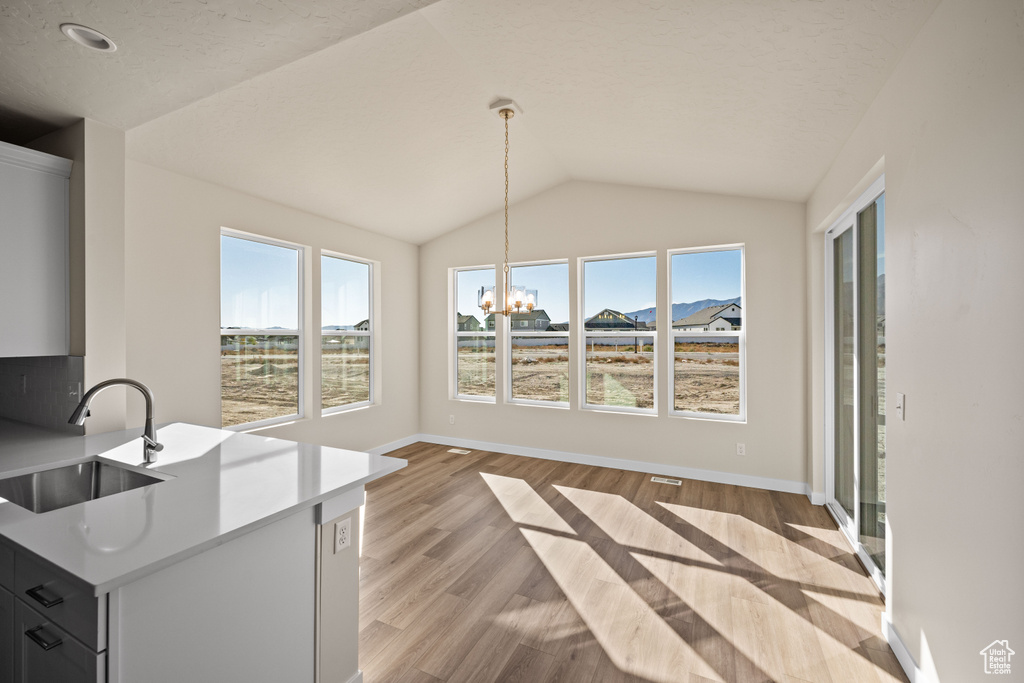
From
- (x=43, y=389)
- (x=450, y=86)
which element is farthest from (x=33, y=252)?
(x=450, y=86)

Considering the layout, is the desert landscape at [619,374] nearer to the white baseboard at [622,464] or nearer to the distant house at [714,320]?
the distant house at [714,320]

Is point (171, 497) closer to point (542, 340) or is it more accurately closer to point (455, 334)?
point (542, 340)

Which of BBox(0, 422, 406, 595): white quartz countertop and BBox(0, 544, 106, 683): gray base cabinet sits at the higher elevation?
BBox(0, 422, 406, 595): white quartz countertop

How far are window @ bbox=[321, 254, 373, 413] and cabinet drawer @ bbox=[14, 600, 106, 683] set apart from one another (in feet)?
11.2

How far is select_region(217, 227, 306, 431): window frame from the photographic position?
3758mm

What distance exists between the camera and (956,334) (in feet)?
5.02

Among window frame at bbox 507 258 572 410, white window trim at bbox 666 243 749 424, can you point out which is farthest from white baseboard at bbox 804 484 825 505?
window frame at bbox 507 258 572 410

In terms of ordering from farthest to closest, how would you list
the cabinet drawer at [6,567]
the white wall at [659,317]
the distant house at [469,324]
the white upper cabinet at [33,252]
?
the distant house at [469,324]
the white wall at [659,317]
the white upper cabinet at [33,252]
the cabinet drawer at [6,567]

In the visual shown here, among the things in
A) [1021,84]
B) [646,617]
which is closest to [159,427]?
[646,617]

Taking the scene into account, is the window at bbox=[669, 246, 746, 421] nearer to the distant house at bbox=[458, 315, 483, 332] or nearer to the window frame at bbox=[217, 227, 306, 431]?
the distant house at bbox=[458, 315, 483, 332]

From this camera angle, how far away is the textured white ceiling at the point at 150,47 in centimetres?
164

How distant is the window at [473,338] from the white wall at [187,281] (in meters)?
1.60

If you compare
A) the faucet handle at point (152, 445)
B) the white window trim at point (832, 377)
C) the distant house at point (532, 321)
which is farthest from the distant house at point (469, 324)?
the faucet handle at point (152, 445)

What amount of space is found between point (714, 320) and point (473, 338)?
2.74 m
